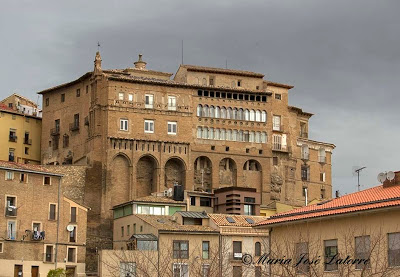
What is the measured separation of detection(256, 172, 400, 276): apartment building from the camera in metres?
39.0

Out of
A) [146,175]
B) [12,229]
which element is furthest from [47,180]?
[146,175]

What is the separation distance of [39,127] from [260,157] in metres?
27.5

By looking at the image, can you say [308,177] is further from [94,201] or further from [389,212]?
[389,212]

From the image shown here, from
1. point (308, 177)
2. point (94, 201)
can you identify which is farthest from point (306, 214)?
point (308, 177)

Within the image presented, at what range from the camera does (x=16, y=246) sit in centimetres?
8200

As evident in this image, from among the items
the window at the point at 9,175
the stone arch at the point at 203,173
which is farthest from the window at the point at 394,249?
the stone arch at the point at 203,173

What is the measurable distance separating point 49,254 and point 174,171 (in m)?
29.8

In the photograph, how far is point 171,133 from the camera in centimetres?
11119

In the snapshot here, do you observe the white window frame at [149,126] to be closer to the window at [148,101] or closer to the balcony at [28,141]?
the window at [148,101]

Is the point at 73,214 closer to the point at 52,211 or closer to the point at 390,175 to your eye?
the point at 52,211

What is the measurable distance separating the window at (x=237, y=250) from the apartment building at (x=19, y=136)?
4343 centimetres

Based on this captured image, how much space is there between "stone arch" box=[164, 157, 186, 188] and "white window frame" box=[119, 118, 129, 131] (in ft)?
20.2

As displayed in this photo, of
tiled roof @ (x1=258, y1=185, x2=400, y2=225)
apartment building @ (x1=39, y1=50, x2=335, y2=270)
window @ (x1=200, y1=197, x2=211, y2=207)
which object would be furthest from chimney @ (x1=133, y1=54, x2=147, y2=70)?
tiled roof @ (x1=258, y1=185, x2=400, y2=225)

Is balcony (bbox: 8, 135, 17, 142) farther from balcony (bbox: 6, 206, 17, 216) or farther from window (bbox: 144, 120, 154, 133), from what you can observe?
balcony (bbox: 6, 206, 17, 216)
